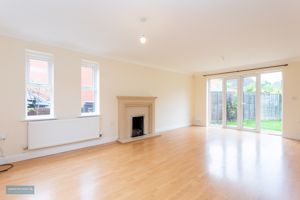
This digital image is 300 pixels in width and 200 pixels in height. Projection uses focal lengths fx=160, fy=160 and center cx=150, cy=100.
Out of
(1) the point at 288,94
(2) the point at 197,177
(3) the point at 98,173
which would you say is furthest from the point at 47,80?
(1) the point at 288,94

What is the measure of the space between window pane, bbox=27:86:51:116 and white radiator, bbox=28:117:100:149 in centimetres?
32

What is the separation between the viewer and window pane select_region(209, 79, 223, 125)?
6.81 m

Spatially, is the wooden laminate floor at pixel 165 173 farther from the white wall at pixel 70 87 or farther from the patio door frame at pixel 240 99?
the patio door frame at pixel 240 99

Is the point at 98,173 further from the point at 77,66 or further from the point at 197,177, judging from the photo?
the point at 77,66

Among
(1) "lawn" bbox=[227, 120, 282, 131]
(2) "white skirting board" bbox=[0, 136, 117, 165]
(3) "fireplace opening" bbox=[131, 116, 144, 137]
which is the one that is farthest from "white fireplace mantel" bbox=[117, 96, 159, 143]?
(1) "lawn" bbox=[227, 120, 282, 131]

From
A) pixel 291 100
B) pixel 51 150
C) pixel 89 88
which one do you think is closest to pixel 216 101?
pixel 291 100

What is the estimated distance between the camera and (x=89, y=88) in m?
4.35

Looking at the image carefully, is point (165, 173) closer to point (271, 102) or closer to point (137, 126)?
point (137, 126)

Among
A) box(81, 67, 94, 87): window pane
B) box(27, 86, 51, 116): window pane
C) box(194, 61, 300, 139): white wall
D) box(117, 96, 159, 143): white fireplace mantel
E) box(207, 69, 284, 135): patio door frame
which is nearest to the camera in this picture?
box(27, 86, 51, 116): window pane

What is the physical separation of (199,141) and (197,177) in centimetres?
223

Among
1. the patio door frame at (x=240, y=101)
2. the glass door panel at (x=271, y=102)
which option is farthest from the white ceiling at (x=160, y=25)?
the patio door frame at (x=240, y=101)

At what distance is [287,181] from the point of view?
7.98 ft

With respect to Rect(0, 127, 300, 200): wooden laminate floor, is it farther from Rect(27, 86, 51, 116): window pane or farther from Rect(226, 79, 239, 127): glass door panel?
Rect(226, 79, 239, 127): glass door panel

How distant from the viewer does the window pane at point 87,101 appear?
4238 millimetres
